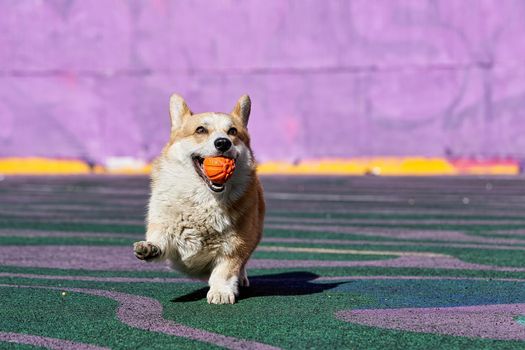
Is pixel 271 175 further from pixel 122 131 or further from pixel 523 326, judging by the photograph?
pixel 523 326

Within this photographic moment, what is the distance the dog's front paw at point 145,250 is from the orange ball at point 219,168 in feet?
1.63

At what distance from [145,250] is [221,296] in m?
0.46

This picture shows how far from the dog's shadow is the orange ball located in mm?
648

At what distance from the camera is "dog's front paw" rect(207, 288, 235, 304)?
5.43 metres

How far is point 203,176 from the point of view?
19.0 ft

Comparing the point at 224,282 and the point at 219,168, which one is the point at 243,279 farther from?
the point at 219,168

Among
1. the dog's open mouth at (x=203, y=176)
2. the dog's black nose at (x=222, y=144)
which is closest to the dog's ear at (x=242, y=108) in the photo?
the dog's open mouth at (x=203, y=176)

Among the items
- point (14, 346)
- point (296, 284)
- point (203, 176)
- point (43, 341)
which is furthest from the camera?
point (296, 284)

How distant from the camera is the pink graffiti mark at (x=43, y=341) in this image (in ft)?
13.9

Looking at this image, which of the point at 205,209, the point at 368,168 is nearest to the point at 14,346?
the point at 205,209

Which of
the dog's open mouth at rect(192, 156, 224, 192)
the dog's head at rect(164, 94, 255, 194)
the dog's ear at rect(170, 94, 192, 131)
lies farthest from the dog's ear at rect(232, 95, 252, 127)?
the dog's open mouth at rect(192, 156, 224, 192)

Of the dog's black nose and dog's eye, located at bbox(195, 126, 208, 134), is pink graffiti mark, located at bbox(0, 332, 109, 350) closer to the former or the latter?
the dog's black nose

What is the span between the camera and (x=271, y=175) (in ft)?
74.2

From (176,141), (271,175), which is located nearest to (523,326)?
(176,141)
